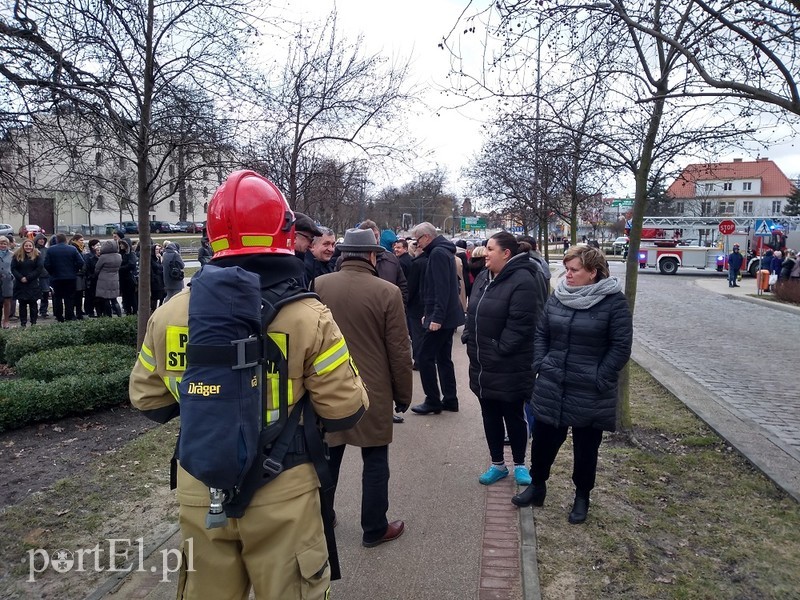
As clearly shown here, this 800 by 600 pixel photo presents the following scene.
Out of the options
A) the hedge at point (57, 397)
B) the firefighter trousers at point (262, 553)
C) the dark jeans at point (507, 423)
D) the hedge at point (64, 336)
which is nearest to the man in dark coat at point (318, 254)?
the hedge at point (57, 397)

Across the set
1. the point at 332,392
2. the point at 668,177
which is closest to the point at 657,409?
the point at 668,177

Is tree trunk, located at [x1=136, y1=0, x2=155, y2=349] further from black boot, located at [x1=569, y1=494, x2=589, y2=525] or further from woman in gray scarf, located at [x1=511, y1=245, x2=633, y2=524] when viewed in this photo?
black boot, located at [x1=569, y1=494, x2=589, y2=525]

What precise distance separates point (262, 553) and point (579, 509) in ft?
8.97

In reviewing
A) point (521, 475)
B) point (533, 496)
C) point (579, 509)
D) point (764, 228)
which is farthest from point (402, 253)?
point (764, 228)

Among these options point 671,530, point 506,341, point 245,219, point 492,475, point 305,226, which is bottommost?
point 671,530

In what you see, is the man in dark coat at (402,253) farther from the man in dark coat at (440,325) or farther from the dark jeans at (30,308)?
the dark jeans at (30,308)

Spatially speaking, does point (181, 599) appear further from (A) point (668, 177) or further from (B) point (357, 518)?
(A) point (668, 177)

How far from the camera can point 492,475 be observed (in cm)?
495

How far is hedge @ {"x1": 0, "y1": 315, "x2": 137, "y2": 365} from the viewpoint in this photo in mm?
9195

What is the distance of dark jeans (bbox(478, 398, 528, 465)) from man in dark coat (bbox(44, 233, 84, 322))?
11.4 meters

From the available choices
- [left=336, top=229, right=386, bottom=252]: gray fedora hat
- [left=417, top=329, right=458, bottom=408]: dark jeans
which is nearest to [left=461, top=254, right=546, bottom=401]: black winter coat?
[left=336, top=229, right=386, bottom=252]: gray fedora hat

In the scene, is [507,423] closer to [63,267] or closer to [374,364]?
[374,364]

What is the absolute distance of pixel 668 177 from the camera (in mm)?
6957

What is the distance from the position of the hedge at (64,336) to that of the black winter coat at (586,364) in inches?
297
